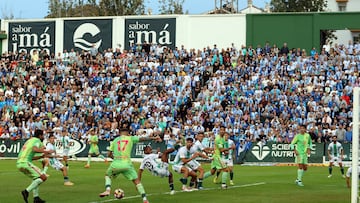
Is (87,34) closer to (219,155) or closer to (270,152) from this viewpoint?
(270,152)

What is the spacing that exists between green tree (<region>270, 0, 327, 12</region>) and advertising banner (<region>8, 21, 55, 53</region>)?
2641 cm

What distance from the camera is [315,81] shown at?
4809 centimetres

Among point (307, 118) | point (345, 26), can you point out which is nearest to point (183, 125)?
point (307, 118)

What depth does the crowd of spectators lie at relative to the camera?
4641cm

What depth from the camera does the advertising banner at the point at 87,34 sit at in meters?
60.0

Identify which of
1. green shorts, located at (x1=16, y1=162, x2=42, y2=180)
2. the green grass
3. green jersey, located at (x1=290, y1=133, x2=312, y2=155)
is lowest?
the green grass

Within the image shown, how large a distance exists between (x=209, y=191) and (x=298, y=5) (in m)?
52.8

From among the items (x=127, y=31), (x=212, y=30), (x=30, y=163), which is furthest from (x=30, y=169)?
(x=127, y=31)

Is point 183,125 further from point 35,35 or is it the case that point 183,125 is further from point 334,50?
point 35,35

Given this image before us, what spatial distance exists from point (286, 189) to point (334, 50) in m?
24.3

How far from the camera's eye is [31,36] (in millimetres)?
61875

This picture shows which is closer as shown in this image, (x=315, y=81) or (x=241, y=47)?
(x=315, y=81)

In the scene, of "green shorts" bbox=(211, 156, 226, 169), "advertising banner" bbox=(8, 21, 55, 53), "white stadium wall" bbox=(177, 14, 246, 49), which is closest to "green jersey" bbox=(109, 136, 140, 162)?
"green shorts" bbox=(211, 156, 226, 169)

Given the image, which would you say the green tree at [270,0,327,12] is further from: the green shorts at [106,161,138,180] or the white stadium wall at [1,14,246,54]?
the green shorts at [106,161,138,180]
